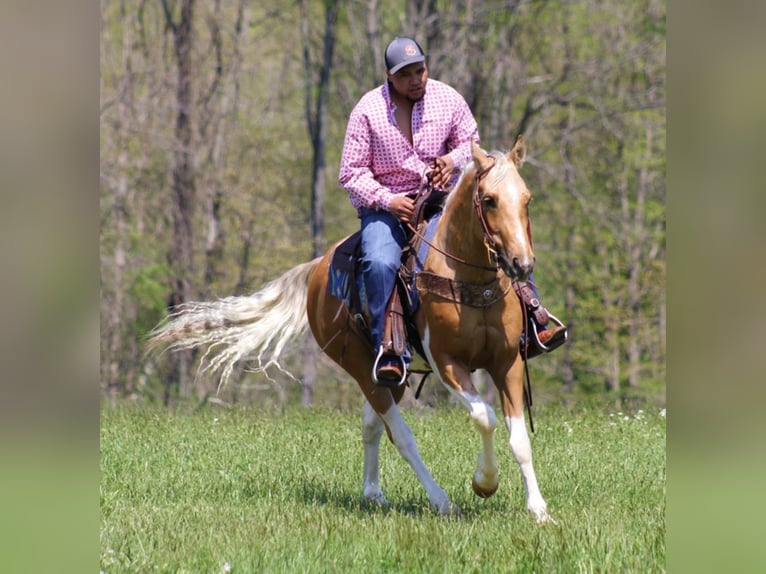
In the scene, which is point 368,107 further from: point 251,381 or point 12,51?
point 251,381

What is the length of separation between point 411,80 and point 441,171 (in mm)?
664

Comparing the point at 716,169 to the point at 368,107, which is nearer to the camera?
the point at 716,169

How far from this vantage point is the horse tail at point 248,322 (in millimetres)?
8742

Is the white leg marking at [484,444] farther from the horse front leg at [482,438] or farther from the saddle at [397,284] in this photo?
the saddle at [397,284]

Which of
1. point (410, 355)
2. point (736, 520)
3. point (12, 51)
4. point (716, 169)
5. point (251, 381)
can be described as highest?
point (12, 51)

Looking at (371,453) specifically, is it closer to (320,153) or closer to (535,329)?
(535,329)

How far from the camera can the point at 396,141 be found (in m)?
7.38

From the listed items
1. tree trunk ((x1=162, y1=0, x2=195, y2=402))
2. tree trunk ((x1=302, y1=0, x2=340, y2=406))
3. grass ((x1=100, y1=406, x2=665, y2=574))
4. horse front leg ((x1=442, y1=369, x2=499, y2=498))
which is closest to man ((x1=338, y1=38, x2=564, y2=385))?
horse front leg ((x1=442, y1=369, x2=499, y2=498))

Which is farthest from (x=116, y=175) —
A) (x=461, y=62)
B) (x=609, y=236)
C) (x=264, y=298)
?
(x=264, y=298)

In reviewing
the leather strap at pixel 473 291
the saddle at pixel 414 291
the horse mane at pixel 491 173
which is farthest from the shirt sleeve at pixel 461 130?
the leather strap at pixel 473 291

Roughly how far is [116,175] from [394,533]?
20047 millimetres

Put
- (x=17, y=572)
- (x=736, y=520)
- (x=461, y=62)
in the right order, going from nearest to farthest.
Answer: (x=736, y=520) < (x=17, y=572) < (x=461, y=62)

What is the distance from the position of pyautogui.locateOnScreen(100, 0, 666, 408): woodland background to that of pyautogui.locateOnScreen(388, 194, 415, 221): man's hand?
14.9 metres

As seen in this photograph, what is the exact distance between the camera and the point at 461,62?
2150cm
